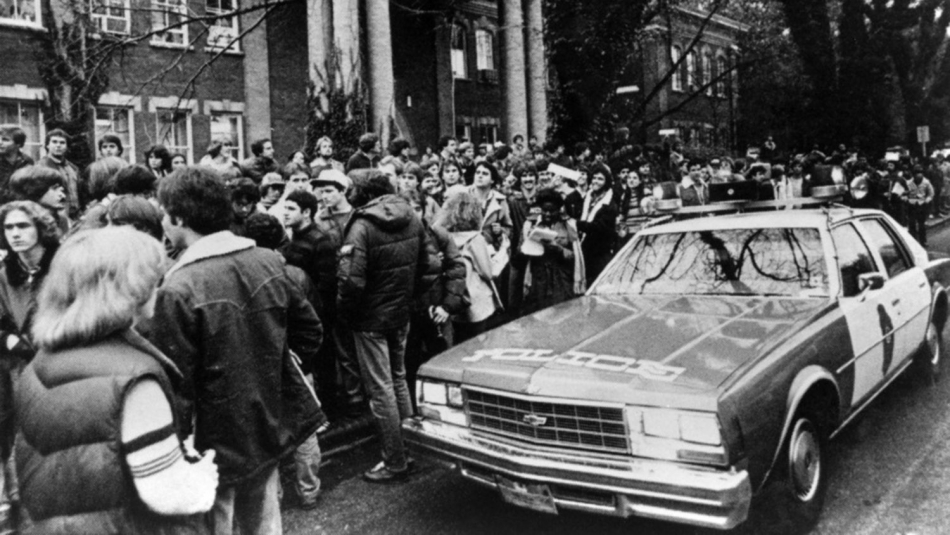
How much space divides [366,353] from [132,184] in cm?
181

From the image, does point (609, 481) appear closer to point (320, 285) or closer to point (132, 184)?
point (320, 285)

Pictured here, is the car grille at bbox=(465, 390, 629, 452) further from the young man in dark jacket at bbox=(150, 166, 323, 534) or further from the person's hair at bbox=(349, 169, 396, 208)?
the person's hair at bbox=(349, 169, 396, 208)

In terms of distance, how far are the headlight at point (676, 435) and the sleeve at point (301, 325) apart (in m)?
1.51

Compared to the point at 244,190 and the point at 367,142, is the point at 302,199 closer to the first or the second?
the point at 244,190

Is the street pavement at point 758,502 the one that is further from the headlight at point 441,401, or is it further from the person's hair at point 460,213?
the person's hair at point 460,213

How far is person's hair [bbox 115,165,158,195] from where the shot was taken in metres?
4.97

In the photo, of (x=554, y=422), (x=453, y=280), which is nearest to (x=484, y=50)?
(x=453, y=280)

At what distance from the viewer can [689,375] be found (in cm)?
376

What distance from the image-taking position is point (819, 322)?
4465mm

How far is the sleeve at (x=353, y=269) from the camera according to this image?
16.4 ft

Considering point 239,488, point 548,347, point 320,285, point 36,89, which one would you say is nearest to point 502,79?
point 36,89

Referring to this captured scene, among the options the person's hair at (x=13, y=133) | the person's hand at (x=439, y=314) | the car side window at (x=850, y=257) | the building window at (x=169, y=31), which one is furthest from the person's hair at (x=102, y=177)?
the building window at (x=169, y=31)

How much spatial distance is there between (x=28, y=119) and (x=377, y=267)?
14.7 meters

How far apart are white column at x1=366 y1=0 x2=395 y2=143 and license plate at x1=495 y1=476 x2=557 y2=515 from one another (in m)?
13.4
